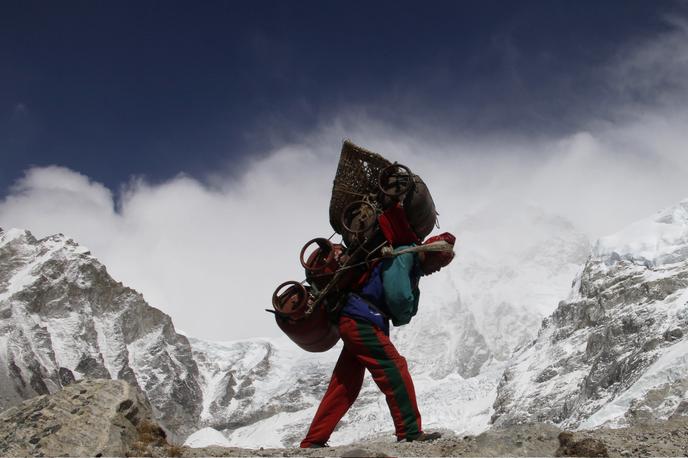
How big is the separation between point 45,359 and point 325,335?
203666 mm

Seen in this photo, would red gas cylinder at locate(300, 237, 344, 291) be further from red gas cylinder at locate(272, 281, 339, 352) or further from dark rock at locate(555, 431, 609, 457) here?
dark rock at locate(555, 431, 609, 457)

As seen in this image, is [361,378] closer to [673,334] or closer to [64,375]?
[673,334]

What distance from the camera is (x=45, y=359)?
19450 cm

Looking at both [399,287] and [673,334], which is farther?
[673,334]

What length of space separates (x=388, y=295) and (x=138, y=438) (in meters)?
3.17

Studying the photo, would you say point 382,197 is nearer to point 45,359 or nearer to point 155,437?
point 155,437

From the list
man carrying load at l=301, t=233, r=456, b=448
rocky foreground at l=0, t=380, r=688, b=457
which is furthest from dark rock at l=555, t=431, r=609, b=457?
man carrying load at l=301, t=233, r=456, b=448

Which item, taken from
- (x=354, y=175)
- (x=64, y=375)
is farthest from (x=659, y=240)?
(x=354, y=175)

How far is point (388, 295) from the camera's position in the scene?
8.73m

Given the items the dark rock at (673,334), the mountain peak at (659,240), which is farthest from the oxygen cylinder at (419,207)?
the mountain peak at (659,240)

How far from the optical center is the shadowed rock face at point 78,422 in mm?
7016

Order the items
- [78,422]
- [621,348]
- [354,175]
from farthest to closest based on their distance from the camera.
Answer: [621,348], [354,175], [78,422]

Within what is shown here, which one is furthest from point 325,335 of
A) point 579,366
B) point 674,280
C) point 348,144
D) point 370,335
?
point 579,366

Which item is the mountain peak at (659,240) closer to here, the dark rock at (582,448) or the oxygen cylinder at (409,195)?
the oxygen cylinder at (409,195)
